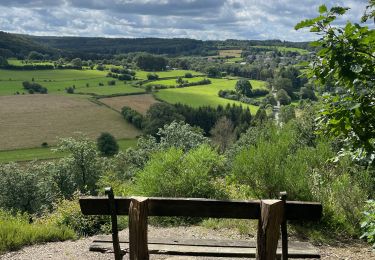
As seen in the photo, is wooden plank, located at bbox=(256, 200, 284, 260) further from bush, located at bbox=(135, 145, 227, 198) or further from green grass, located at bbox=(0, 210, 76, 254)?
bush, located at bbox=(135, 145, 227, 198)

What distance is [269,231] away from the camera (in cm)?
461

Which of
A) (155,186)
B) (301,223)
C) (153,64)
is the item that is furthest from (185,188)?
(153,64)

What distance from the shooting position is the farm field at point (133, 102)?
243 feet

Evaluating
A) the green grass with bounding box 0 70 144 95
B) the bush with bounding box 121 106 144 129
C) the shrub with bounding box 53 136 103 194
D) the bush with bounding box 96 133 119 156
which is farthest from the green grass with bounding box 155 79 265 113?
the shrub with bounding box 53 136 103 194

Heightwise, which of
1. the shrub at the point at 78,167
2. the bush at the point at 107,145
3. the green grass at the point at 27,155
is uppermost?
the shrub at the point at 78,167

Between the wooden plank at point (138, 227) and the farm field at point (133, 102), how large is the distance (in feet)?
215

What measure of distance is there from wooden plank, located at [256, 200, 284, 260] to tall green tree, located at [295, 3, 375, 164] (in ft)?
4.09

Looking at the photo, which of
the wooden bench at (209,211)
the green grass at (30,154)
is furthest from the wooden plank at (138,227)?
the green grass at (30,154)

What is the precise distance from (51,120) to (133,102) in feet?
48.8

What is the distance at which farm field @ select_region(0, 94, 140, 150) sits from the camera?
61.3 m

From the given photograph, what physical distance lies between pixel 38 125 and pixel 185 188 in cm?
5962

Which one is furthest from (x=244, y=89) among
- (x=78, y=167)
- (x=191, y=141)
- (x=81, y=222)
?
(x=81, y=222)

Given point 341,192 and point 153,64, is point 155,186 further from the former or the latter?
point 153,64

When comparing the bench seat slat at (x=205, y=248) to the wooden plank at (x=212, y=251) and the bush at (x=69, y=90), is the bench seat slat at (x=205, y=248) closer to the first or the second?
the wooden plank at (x=212, y=251)
